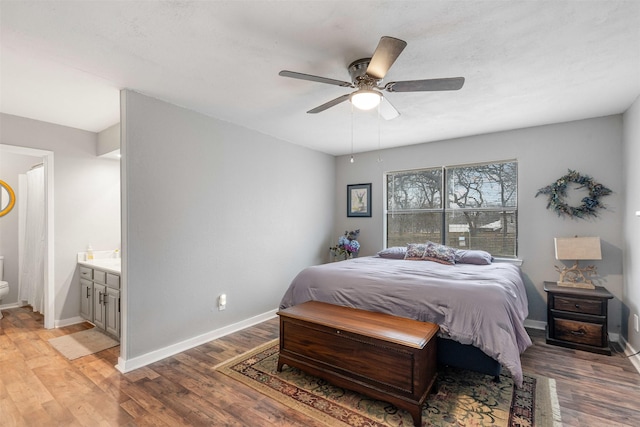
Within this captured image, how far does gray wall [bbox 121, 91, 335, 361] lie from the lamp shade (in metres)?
3.27

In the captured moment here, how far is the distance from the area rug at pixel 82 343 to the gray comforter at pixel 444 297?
6.60 feet

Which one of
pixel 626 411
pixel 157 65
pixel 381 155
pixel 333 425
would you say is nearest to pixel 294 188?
pixel 381 155

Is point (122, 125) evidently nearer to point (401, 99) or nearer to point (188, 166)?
point (188, 166)

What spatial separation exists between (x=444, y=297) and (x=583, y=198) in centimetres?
247

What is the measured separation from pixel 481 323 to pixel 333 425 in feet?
4.03

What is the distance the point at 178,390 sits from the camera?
2.47 meters

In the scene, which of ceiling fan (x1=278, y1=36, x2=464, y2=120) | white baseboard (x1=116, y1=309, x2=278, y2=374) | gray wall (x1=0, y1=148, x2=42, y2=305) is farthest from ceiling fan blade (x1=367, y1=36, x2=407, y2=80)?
gray wall (x1=0, y1=148, x2=42, y2=305)

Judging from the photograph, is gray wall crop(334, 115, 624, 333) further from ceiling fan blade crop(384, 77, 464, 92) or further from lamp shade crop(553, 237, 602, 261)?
ceiling fan blade crop(384, 77, 464, 92)

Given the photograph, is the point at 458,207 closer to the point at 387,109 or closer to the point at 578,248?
the point at 578,248

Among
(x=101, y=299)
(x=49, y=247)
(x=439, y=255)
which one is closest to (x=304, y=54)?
(x=439, y=255)

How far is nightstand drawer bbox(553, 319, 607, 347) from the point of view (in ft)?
10.1

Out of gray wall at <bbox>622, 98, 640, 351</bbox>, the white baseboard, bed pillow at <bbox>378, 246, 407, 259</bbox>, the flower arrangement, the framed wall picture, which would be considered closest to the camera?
the white baseboard

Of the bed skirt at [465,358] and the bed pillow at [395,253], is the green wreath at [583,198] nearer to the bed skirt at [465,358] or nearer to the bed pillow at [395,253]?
the bed pillow at [395,253]

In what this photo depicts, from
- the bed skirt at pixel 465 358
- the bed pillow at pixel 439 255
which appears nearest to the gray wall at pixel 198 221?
the bed pillow at pixel 439 255
